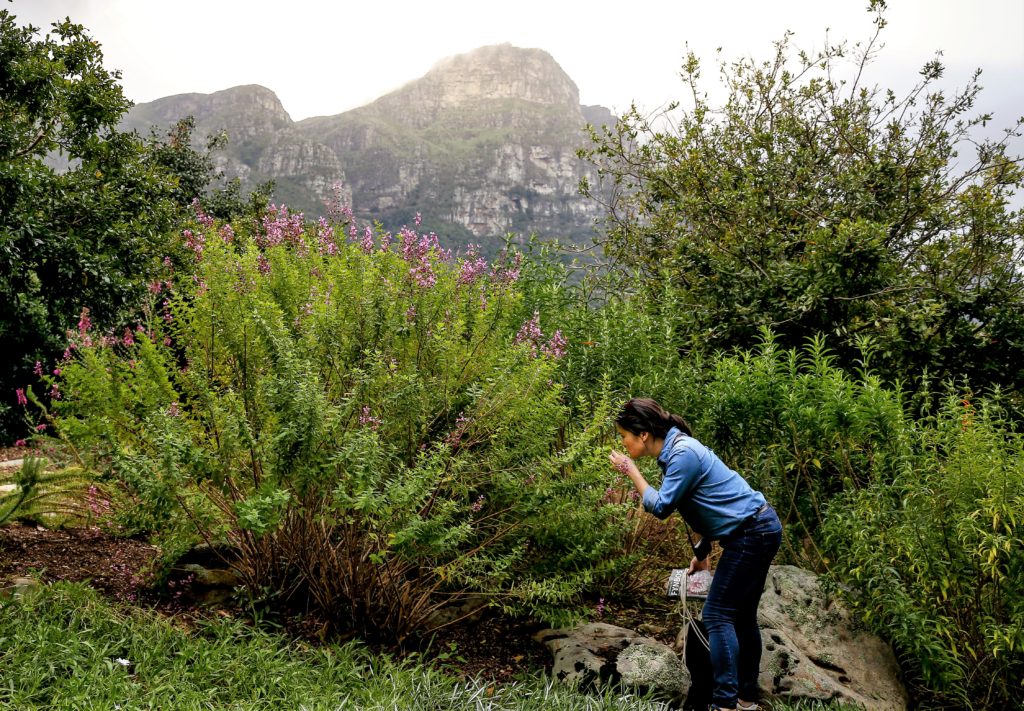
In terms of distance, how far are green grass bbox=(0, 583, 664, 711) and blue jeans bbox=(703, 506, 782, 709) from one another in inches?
18.2

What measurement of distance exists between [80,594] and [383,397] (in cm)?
216

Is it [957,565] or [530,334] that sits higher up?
[530,334]

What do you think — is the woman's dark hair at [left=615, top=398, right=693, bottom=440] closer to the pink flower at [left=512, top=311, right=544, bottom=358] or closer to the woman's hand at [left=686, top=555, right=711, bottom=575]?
the woman's hand at [left=686, top=555, right=711, bottom=575]

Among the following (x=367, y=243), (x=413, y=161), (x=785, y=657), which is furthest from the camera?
(x=413, y=161)

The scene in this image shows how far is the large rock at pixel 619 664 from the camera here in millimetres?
4070

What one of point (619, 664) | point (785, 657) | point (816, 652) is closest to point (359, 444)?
point (619, 664)

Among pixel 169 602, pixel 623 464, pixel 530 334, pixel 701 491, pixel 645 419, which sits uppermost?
pixel 530 334

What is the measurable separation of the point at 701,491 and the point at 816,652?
1737 mm

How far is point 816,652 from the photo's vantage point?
446cm

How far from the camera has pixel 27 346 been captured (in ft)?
27.2

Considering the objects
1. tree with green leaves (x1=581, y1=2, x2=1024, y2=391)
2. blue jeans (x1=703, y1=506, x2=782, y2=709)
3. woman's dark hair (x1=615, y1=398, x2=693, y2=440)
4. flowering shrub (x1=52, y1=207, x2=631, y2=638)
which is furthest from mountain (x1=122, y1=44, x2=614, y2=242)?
blue jeans (x1=703, y1=506, x2=782, y2=709)

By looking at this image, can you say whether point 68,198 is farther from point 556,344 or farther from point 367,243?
point 556,344

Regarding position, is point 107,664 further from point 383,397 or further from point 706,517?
point 706,517

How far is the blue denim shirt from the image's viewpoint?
3.60 m
